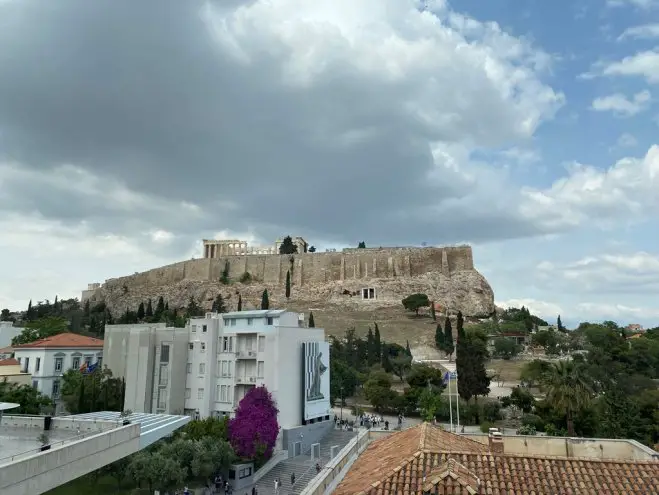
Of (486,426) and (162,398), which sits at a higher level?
(162,398)

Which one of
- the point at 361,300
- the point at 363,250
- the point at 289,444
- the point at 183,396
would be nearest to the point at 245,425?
the point at 289,444

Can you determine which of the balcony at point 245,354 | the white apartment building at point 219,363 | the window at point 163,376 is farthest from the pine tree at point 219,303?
the balcony at point 245,354

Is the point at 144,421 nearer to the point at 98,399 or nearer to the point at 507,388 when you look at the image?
the point at 98,399

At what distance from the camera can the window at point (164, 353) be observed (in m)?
38.8

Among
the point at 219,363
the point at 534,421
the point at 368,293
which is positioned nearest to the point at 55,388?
the point at 219,363

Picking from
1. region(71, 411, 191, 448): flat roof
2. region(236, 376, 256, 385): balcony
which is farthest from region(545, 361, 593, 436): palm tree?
region(71, 411, 191, 448): flat roof

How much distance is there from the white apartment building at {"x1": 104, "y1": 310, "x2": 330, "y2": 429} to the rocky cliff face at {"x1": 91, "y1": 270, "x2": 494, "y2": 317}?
65771mm

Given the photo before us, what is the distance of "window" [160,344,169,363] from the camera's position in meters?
38.8

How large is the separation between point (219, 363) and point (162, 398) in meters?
5.21

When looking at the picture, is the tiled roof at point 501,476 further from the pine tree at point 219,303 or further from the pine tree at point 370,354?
the pine tree at point 219,303

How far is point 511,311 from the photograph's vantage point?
352 feet

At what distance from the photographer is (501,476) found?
9.41 metres

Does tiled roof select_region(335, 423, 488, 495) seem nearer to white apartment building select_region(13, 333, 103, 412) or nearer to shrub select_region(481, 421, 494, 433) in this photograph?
shrub select_region(481, 421, 494, 433)

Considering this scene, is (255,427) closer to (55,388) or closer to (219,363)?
(219,363)
